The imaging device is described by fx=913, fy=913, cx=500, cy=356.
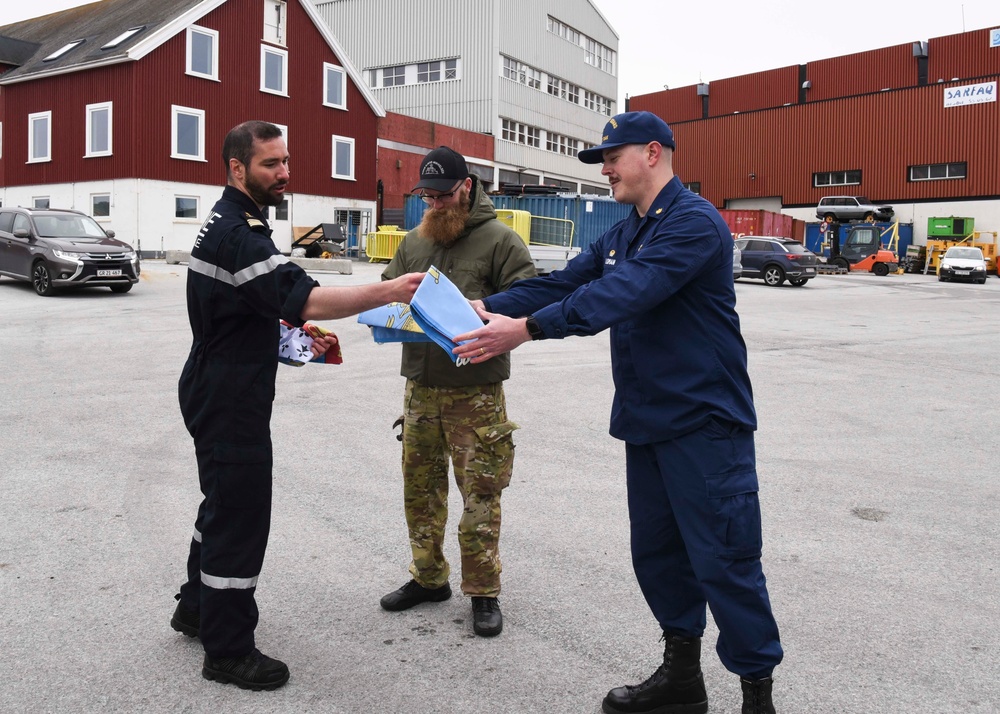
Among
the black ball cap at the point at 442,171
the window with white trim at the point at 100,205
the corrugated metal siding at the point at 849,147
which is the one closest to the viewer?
the black ball cap at the point at 442,171

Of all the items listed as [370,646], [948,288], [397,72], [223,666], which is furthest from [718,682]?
[397,72]

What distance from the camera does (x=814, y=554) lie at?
4.94m

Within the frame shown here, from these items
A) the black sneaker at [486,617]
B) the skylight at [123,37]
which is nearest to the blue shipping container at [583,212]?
the skylight at [123,37]

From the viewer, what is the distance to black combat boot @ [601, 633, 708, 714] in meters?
3.27

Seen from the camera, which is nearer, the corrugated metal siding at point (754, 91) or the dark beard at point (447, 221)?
the dark beard at point (447, 221)

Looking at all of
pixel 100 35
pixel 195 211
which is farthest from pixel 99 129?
pixel 100 35

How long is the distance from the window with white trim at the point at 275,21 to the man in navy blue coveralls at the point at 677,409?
1349 inches

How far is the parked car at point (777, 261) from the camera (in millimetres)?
30359

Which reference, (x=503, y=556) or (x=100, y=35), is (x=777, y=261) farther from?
(x=503, y=556)

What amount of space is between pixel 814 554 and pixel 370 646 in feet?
8.28

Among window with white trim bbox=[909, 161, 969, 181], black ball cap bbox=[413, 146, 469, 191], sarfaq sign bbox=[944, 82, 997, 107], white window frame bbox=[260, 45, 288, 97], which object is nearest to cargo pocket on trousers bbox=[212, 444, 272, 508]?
black ball cap bbox=[413, 146, 469, 191]

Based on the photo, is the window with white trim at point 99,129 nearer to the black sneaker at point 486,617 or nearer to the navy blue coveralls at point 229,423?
the navy blue coveralls at point 229,423

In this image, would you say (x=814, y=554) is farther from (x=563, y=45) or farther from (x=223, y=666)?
(x=563, y=45)

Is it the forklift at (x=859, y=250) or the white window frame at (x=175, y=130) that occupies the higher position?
the white window frame at (x=175, y=130)
